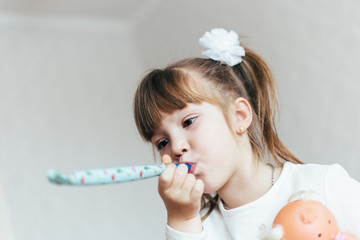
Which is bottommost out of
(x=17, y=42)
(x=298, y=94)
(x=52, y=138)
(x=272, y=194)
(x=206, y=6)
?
(x=272, y=194)

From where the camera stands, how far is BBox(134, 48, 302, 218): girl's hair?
1007 millimetres

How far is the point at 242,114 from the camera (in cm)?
110

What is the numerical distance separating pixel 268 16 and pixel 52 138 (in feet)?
4.21

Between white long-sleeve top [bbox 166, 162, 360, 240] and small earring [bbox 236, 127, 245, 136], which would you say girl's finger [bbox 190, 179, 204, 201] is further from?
small earring [bbox 236, 127, 245, 136]

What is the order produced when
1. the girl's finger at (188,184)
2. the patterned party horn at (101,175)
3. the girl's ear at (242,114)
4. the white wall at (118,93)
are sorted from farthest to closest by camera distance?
the white wall at (118,93), the girl's ear at (242,114), the girl's finger at (188,184), the patterned party horn at (101,175)

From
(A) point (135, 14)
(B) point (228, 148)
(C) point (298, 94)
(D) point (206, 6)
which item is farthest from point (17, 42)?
(B) point (228, 148)

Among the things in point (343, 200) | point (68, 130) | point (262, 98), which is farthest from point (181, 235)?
point (68, 130)

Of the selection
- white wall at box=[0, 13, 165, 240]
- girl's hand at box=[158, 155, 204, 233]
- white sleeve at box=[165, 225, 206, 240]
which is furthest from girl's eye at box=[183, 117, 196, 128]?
white wall at box=[0, 13, 165, 240]

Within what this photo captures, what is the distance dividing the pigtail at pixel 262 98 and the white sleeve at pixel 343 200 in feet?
0.67

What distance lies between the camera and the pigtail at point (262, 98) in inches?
46.0

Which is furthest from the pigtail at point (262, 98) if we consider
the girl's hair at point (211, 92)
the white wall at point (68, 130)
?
the white wall at point (68, 130)

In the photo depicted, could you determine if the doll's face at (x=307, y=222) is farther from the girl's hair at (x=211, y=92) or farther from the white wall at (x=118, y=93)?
the white wall at (x=118, y=93)

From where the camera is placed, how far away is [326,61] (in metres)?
1.60

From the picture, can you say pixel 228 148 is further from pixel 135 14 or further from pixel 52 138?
pixel 135 14
